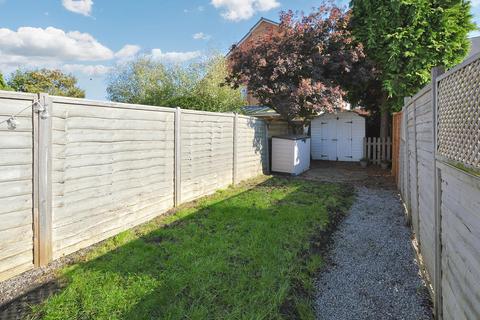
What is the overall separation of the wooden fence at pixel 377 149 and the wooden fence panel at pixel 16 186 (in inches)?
455

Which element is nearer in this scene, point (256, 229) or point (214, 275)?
point (214, 275)

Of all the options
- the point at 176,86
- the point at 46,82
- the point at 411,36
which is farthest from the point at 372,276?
the point at 46,82

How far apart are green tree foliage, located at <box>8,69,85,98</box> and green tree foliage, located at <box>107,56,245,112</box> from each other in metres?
5.62

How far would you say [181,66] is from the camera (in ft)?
52.2

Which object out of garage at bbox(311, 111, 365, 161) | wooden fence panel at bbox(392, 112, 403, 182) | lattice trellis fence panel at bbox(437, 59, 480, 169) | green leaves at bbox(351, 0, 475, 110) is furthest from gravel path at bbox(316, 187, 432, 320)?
garage at bbox(311, 111, 365, 161)

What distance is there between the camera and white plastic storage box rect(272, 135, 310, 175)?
9.66 meters

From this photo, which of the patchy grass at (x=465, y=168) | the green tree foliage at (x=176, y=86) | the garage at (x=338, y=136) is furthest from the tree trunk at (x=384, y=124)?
the patchy grass at (x=465, y=168)

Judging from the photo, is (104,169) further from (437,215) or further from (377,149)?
(377,149)

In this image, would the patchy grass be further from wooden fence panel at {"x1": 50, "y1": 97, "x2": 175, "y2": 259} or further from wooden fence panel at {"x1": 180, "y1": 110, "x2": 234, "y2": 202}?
wooden fence panel at {"x1": 180, "y1": 110, "x2": 234, "y2": 202}

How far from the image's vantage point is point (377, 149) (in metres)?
12.2

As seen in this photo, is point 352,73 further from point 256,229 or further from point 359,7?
point 256,229

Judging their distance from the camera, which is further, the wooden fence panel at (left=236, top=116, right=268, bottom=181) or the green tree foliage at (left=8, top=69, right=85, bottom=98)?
the green tree foliage at (left=8, top=69, right=85, bottom=98)

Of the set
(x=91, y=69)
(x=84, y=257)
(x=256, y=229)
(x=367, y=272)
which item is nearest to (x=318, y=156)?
(x=256, y=229)

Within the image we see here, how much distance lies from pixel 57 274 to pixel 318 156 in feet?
39.3
